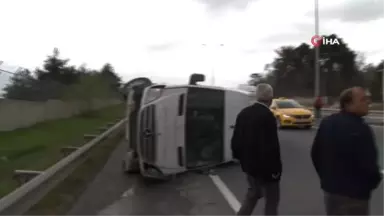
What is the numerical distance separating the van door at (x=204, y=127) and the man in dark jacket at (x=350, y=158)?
651 cm

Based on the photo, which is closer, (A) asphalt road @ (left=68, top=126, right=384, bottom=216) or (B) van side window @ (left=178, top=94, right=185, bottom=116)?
(A) asphalt road @ (left=68, top=126, right=384, bottom=216)

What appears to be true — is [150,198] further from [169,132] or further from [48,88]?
[48,88]

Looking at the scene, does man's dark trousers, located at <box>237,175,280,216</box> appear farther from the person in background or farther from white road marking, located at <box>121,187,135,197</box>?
the person in background

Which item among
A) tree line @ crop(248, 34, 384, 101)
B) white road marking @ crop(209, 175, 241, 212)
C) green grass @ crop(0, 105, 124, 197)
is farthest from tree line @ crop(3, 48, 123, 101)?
tree line @ crop(248, 34, 384, 101)

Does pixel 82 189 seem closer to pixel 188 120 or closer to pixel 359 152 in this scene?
pixel 188 120

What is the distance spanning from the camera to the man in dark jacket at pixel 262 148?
5.53m

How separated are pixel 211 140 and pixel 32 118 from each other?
52.6ft

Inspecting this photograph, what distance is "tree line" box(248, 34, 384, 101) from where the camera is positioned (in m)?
94.4

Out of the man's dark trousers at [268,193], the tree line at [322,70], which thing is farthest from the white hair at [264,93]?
the tree line at [322,70]

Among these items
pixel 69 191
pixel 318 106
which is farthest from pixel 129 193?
pixel 318 106

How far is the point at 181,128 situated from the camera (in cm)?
1048

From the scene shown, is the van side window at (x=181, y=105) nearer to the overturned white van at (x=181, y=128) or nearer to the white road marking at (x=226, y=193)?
the overturned white van at (x=181, y=128)

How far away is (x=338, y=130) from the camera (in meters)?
4.18

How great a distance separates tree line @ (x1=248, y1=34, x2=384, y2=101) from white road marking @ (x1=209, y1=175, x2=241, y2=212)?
3001 inches
